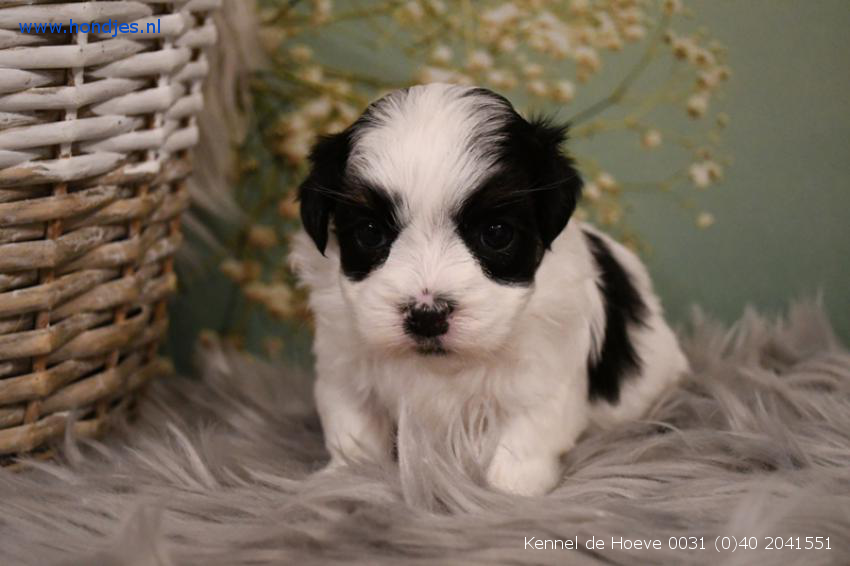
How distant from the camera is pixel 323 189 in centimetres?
143

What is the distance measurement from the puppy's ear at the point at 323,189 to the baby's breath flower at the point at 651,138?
1.10 m

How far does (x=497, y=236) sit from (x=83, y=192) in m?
0.67

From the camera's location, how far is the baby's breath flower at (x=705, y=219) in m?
2.37

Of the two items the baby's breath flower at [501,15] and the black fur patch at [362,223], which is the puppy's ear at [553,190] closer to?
the black fur patch at [362,223]

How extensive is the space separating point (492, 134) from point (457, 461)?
474mm

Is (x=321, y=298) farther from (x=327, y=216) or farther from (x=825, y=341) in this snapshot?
(x=825, y=341)

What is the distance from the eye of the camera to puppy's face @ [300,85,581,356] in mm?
1304

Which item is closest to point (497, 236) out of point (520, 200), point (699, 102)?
point (520, 200)

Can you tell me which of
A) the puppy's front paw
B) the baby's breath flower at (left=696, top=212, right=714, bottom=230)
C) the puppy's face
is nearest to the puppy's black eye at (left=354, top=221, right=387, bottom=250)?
the puppy's face

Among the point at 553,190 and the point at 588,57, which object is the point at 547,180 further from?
the point at 588,57

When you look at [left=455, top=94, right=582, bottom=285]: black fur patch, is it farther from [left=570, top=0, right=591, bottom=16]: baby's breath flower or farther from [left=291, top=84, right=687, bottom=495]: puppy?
[left=570, top=0, right=591, bottom=16]: baby's breath flower

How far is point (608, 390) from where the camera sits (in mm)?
1664

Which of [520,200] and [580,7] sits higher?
[580,7]

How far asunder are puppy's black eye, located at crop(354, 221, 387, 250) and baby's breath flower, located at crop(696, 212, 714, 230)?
4.08ft
